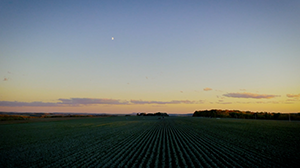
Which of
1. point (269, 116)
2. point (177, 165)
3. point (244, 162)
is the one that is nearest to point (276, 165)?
point (244, 162)

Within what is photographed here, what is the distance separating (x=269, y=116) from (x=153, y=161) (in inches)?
2450

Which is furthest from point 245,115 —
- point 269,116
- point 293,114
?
point 293,114

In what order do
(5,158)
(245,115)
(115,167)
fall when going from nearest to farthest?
(115,167) → (5,158) → (245,115)

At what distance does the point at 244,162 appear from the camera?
31.0 ft

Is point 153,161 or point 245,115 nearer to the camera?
point 153,161

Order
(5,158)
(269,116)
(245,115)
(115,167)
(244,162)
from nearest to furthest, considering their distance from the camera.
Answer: (115,167), (244,162), (5,158), (269,116), (245,115)

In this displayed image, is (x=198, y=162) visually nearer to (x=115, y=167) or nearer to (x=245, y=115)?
(x=115, y=167)

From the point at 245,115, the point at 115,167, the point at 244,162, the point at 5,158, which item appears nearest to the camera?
the point at 115,167

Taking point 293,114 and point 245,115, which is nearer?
point 293,114

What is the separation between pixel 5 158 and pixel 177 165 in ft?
35.2

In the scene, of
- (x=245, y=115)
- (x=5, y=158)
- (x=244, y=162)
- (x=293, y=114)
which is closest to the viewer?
(x=244, y=162)

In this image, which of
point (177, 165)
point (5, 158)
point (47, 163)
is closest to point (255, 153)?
point (177, 165)

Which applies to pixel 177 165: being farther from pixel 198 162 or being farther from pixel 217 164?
pixel 217 164

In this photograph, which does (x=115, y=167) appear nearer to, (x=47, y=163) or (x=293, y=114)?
(x=47, y=163)
